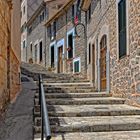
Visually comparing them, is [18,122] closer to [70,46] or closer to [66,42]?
[70,46]

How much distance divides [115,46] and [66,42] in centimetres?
1073

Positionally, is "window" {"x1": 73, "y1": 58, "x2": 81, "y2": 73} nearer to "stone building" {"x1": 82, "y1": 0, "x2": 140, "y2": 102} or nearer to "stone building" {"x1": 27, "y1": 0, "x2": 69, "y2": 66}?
"stone building" {"x1": 82, "y1": 0, "x2": 140, "y2": 102}

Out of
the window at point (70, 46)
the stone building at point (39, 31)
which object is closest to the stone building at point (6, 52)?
the window at point (70, 46)

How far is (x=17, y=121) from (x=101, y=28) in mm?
7000

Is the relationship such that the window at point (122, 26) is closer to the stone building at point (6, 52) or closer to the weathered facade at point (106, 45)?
the weathered facade at point (106, 45)

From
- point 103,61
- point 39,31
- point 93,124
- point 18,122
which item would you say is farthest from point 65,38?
point 93,124

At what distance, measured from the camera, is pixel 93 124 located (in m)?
6.76

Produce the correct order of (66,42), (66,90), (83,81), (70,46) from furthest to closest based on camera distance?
(66,42) < (70,46) < (83,81) < (66,90)

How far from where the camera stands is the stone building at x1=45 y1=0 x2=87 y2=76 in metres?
17.8

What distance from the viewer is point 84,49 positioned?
17.1m

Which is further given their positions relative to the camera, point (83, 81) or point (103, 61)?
point (83, 81)

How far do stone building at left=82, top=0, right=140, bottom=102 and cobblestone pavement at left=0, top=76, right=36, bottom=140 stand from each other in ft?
9.69

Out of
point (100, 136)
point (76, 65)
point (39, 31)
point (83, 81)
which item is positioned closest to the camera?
point (100, 136)

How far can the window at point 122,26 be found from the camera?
9938mm
